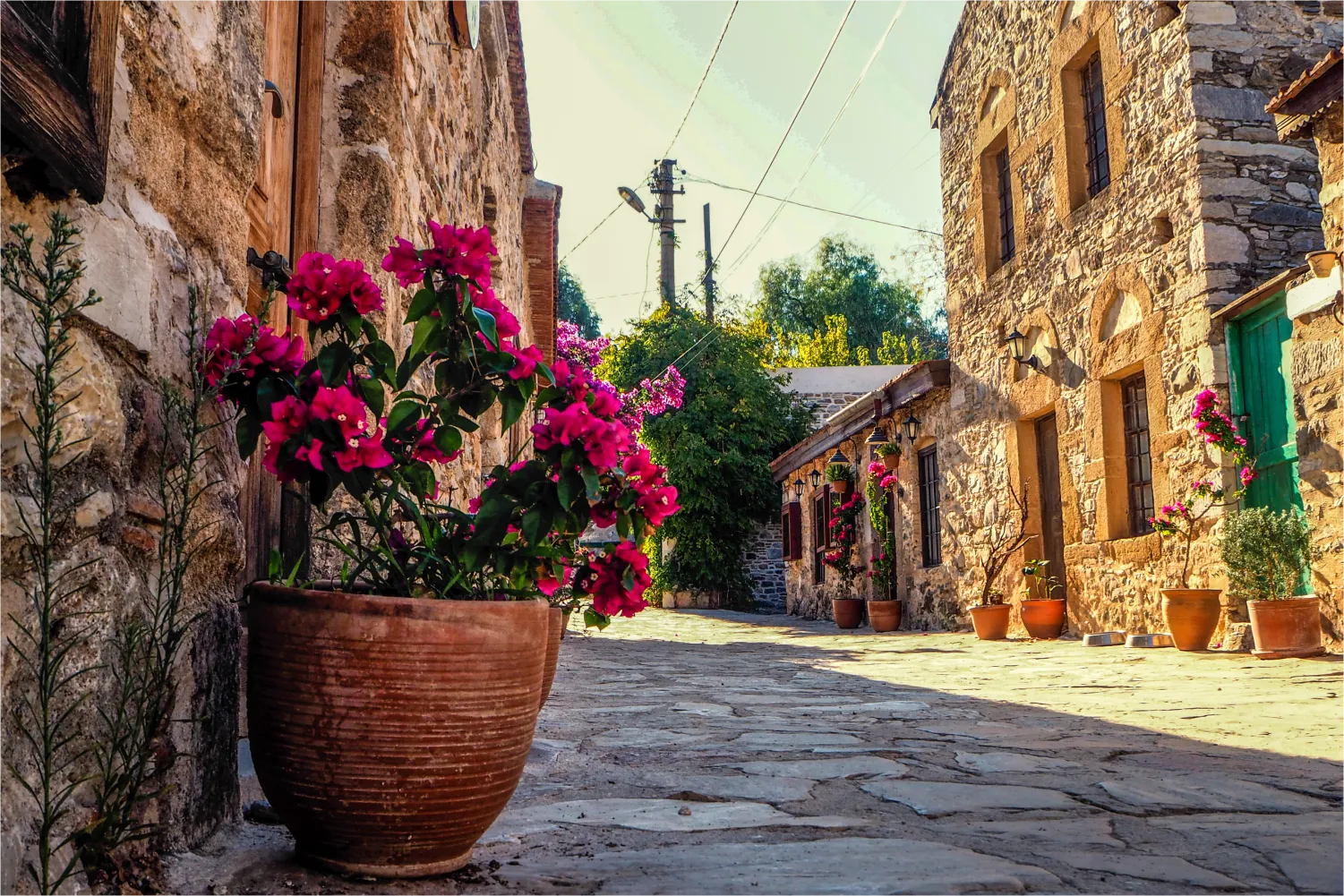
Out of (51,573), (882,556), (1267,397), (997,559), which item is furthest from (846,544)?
(51,573)

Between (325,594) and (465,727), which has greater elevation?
(325,594)

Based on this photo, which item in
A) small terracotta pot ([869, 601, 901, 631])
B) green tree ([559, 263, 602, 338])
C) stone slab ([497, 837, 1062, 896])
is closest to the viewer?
stone slab ([497, 837, 1062, 896])

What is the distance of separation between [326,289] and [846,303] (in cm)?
2987

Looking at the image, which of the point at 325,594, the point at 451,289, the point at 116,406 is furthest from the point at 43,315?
the point at 451,289

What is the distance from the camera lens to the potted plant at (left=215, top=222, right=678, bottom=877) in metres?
1.55

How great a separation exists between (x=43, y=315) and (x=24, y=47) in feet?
0.95

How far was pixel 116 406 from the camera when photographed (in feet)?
4.51

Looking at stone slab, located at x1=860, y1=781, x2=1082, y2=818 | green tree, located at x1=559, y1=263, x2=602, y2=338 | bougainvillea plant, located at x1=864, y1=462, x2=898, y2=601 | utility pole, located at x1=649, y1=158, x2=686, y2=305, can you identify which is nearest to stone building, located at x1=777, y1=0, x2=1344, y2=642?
bougainvillea plant, located at x1=864, y1=462, x2=898, y2=601

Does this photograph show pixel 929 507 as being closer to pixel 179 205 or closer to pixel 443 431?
pixel 443 431

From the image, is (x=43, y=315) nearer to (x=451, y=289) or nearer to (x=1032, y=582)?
(x=451, y=289)

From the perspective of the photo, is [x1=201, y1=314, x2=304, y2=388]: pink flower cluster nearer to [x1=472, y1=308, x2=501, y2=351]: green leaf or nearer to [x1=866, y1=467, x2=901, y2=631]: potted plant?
[x1=472, y1=308, x2=501, y2=351]: green leaf

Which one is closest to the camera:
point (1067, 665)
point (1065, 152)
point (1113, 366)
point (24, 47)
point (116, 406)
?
point (24, 47)

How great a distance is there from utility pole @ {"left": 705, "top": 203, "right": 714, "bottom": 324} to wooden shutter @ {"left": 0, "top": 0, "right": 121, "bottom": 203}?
18.1 meters


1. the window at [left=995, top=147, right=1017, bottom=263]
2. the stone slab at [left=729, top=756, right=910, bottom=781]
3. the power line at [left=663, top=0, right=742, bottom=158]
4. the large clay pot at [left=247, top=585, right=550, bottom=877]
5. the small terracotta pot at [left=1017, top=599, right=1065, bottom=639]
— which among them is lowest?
the stone slab at [left=729, top=756, right=910, bottom=781]
